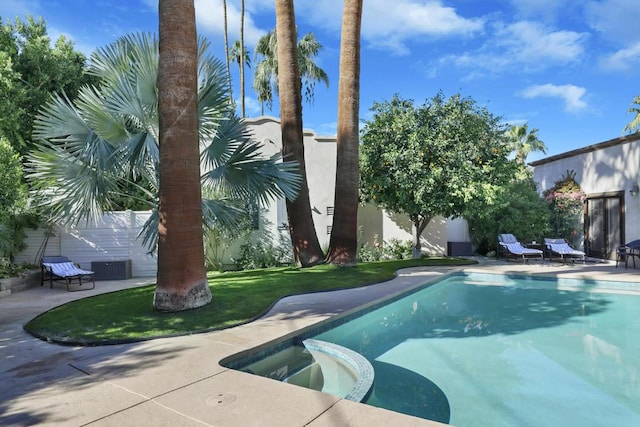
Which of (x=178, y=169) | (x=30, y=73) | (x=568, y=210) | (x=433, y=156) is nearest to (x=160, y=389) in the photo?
(x=178, y=169)

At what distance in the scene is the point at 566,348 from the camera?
6.14m

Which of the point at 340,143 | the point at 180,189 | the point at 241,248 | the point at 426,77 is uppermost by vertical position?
the point at 426,77

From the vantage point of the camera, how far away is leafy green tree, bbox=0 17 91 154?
12.4m

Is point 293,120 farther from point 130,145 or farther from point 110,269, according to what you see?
point 110,269

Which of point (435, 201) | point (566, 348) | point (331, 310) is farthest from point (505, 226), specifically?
point (331, 310)

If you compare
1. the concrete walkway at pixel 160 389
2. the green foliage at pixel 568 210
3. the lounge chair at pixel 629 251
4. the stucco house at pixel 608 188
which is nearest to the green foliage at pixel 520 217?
the green foliage at pixel 568 210

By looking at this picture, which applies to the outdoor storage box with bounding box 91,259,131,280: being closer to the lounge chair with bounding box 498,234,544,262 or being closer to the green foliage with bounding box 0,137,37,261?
the green foliage with bounding box 0,137,37,261

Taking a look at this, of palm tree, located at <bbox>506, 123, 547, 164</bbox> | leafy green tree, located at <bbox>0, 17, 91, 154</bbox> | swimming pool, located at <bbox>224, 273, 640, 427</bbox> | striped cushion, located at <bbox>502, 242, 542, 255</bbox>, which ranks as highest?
palm tree, located at <bbox>506, 123, 547, 164</bbox>

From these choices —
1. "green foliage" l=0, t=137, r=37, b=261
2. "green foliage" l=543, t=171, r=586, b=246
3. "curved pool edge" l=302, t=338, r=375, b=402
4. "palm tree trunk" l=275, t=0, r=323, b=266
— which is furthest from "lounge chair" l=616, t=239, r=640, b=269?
"green foliage" l=0, t=137, r=37, b=261

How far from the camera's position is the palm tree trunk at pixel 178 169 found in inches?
254

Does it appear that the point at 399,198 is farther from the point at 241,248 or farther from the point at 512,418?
the point at 512,418

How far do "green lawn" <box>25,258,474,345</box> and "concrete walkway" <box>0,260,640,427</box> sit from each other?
0.28 m

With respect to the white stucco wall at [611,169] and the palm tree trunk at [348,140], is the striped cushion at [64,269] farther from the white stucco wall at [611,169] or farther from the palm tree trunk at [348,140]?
the white stucco wall at [611,169]

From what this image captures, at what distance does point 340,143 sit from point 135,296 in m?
7.10
